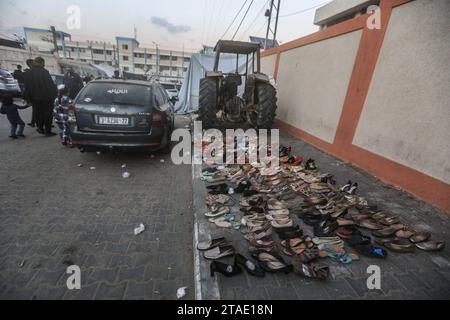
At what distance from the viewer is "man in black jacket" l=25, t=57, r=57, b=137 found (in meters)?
5.79

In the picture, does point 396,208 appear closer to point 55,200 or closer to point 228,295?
point 228,295

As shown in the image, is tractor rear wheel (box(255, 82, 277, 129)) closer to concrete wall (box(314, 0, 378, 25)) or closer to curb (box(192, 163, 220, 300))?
curb (box(192, 163, 220, 300))

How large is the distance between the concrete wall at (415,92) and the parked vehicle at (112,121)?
4195 millimetres

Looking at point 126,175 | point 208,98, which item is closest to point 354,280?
point 126,175

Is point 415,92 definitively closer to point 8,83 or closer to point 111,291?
point 111,291

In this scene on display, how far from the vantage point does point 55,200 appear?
3.21m

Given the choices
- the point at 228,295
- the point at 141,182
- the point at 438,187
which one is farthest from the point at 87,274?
the point at 438,187

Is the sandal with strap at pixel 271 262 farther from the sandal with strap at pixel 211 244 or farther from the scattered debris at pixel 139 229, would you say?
the scattered debris at pixel 139 229

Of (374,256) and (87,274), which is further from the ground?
(374,256)

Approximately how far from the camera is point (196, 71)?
465 inches

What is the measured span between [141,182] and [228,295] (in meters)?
2.79

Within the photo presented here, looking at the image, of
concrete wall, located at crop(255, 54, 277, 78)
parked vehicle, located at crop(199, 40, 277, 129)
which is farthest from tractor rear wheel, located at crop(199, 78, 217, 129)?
concrete wall, located at crop(255, 54, 277, 78)

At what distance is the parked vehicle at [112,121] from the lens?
416cm

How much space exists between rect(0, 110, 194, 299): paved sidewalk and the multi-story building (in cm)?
5853
